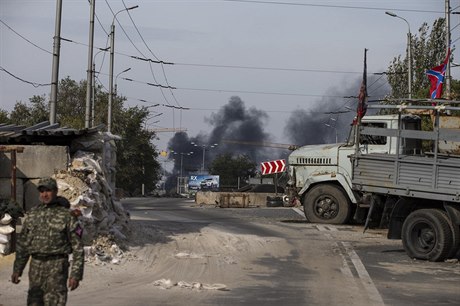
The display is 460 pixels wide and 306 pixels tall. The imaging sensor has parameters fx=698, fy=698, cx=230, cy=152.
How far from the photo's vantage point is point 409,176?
14.1m

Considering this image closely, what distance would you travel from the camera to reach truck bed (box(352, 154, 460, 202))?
1337 cm

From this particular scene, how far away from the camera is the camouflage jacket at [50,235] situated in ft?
20.2

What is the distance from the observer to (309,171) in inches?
803

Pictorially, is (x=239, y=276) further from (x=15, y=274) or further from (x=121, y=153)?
(x=121, y=153)

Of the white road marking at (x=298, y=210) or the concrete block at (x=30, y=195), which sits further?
the white road marking at (x=298, y=210)

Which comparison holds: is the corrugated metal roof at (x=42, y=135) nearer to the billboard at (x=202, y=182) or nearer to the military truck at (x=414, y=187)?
the military truck at (x=414, y=187)

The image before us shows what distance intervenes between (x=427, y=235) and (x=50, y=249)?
9.42 m

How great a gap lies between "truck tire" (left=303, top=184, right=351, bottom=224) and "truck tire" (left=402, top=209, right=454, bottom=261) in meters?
5.47

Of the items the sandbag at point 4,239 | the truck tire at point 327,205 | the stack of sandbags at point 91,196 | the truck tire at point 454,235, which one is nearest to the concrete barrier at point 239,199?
the truck tire at point 327,205

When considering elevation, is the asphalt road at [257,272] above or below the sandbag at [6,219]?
below

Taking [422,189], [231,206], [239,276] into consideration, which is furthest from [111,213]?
[231,206]

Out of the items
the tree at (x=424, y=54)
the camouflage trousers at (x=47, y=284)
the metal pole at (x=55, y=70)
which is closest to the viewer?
the camouflage trousers at (x=47, y=284)

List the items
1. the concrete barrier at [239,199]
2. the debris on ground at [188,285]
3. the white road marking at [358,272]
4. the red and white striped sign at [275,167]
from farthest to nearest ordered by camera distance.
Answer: the red and white striped sign at [275,167] → the concrete barrier at [239,199] → the debris on ground at [188,285] → the white road marking at [358,272]

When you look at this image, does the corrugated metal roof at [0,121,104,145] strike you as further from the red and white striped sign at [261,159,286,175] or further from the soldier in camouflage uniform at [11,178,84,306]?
the red and white striped sign at [261,159,286,175]
